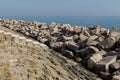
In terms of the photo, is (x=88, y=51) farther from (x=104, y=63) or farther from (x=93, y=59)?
(x=104, y=63)

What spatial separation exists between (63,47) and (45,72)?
171 inches

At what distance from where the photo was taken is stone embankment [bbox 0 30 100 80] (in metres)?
5.34

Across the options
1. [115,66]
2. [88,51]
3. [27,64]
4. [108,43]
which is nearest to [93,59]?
[115,66]

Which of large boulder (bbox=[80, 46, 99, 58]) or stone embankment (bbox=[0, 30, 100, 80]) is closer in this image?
stone embankment (bbox=[0, 30, 100, 80])

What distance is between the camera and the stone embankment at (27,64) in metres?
5.34

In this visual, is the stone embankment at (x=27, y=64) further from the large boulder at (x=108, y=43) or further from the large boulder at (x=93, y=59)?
the large boulder at (x=108, y=43)

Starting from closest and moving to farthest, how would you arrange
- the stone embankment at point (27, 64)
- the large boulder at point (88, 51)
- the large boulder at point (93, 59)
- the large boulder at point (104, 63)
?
the stone embankment at point (27, 64) < the large boulder at point (104, 63) < the large boulder at point (93, 59) < the large boulder at point (88, 51)

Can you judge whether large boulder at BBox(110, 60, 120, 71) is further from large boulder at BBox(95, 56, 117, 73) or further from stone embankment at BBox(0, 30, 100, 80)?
stone embankment at BBox(0, 30, 100, 80)

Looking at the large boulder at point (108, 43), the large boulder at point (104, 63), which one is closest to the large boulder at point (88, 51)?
the large boulder at point (108, 43)

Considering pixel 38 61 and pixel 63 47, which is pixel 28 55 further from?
pixel 63 47

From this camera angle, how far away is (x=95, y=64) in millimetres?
7934

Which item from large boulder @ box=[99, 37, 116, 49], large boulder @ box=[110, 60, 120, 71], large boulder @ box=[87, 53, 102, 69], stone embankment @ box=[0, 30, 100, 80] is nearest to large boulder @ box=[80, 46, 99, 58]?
large boulder @ box=[99, 37, 116, 49]

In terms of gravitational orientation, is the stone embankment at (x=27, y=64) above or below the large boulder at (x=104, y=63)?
above

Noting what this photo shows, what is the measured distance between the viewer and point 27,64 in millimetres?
5785
